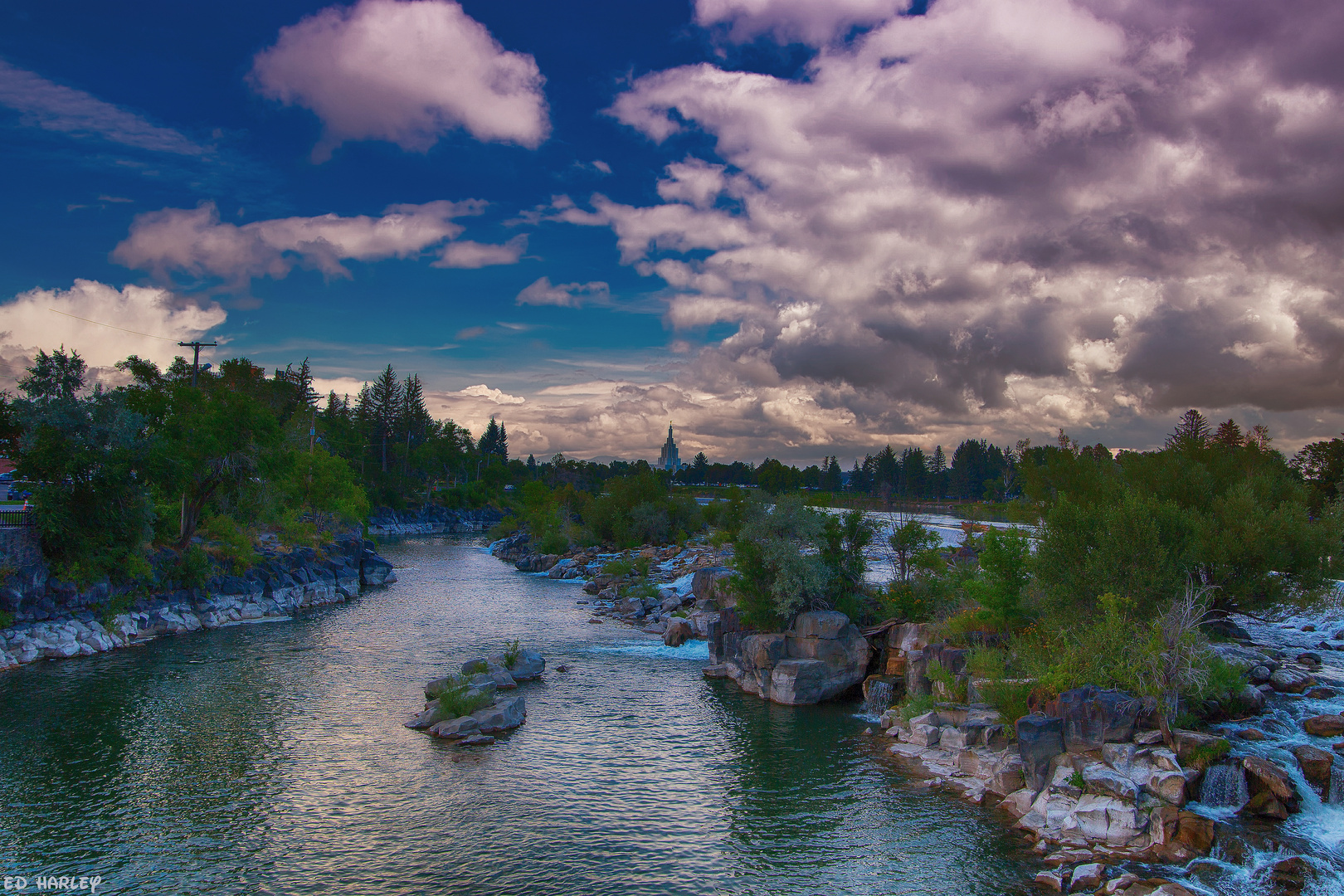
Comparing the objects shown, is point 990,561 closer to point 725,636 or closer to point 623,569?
point 725,636

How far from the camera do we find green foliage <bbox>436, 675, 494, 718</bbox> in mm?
26406

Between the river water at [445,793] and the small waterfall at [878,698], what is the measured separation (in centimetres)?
102

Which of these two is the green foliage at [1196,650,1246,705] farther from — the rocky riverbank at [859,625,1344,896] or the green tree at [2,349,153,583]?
the green tree at [2,349,153,583]

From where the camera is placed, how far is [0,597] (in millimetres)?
34594

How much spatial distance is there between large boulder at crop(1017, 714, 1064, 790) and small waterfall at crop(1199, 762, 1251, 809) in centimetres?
318

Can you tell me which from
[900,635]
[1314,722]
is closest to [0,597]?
[900,635]

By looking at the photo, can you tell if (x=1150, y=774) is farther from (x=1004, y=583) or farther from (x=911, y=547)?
(x=911, y=547)

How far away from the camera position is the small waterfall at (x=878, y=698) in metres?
28.9

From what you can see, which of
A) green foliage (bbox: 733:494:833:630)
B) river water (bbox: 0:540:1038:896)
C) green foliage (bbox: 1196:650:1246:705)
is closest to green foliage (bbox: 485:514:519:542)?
river water (bbox: 0:540:1038:896)

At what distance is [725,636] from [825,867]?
1835 centimetres

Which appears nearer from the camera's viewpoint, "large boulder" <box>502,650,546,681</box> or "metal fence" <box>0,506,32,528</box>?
"large boulder" <box>502,650,546,681</box>

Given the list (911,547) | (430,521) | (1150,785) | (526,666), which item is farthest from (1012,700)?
(430,521)

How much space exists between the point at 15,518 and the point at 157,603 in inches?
351

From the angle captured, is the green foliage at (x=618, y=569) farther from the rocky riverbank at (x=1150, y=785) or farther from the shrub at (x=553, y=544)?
the rocky riverbank at (x=1150, y=785)
